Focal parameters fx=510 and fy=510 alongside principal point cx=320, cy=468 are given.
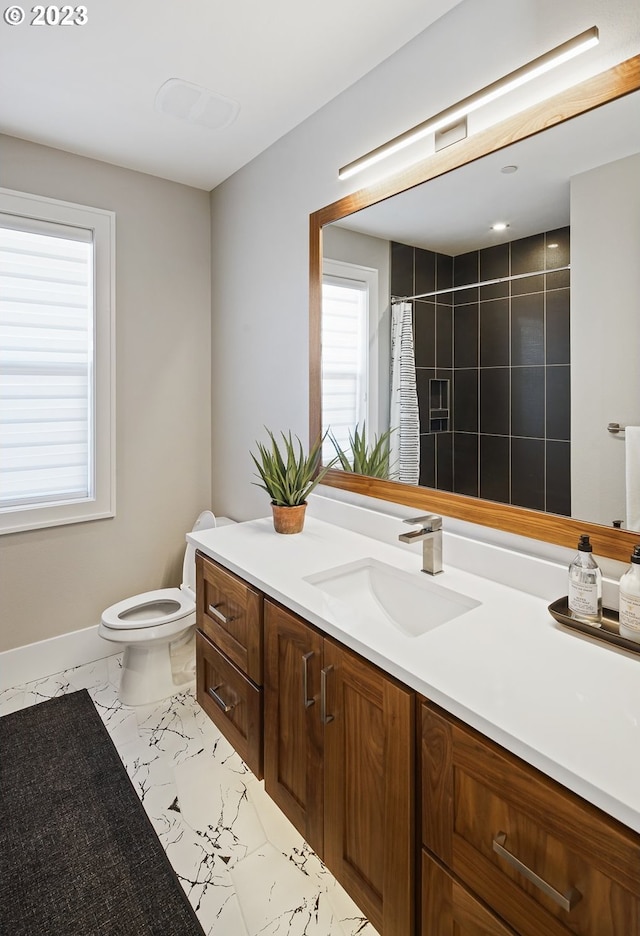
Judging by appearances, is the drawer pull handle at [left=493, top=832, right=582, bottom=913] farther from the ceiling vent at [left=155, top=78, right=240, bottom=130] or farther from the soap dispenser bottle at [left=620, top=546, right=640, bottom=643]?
the ceiling vent at [left=155, top=78, right=240, bottom=130]

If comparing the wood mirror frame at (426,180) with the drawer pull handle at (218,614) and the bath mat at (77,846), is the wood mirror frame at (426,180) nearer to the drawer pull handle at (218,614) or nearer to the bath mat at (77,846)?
the drawer pull handle at (218,614)

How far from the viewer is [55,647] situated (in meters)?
2.46

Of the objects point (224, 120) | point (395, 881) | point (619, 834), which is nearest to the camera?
point (619, 834)

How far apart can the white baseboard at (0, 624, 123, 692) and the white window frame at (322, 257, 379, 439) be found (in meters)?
1.80

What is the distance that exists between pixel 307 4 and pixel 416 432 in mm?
1285

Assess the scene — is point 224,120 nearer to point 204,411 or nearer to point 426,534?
point 204,411

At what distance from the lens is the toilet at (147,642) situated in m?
2.12

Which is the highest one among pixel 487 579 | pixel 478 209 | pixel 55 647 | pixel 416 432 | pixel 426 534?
pixel 478 209

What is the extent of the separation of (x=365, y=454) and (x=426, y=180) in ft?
2.96

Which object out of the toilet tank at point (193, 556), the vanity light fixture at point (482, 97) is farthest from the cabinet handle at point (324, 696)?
the vanity light fixture at point (482, 97)

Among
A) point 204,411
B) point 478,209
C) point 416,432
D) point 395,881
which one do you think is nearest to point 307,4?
point 478,209

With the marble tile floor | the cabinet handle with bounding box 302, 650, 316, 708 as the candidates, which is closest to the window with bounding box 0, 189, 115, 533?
the marble tile floor

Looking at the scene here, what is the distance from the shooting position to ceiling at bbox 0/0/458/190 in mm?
1502

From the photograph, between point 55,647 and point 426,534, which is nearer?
point 426,534
